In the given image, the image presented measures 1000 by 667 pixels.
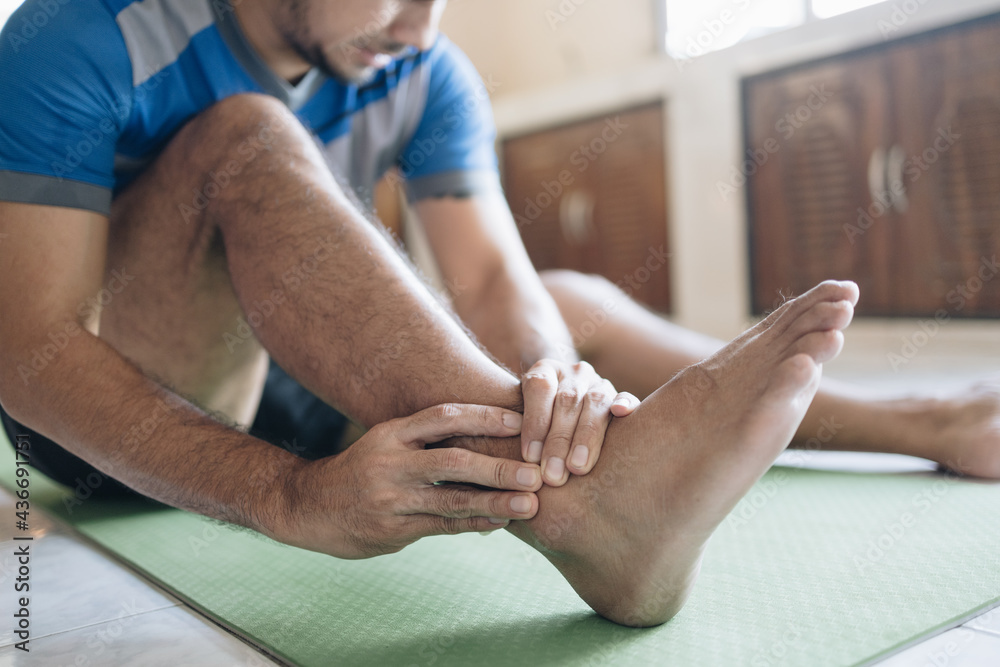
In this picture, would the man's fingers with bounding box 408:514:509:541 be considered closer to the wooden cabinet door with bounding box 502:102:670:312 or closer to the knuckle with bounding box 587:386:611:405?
the knuckle with bounding box 587:386:611:405

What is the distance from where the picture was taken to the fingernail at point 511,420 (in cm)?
63

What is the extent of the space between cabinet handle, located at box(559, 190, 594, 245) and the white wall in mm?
441

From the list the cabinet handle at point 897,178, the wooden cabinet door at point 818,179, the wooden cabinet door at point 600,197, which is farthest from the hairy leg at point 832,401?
the wooden cabinet door at point 600,197

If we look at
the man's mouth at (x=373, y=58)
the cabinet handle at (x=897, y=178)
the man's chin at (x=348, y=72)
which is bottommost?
the cabinet handle at (x=897, y=178)

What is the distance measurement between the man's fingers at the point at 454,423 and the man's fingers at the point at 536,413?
14 mm

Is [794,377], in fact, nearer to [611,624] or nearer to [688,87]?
[611,624]

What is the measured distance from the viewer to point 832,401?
3.61 ft

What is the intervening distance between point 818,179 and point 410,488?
3058mm

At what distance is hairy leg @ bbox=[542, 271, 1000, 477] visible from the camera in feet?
3.43

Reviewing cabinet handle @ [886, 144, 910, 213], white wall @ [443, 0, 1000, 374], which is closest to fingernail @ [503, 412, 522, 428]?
white wall @ [443, 0, 1000, 374]

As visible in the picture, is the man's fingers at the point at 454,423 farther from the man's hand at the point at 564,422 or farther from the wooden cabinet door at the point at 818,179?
the wooden cabinet door at the point at 818,179

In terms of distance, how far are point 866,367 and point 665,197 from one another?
1.59 m

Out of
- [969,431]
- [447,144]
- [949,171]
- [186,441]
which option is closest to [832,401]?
[969,431]

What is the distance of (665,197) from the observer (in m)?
3.84
